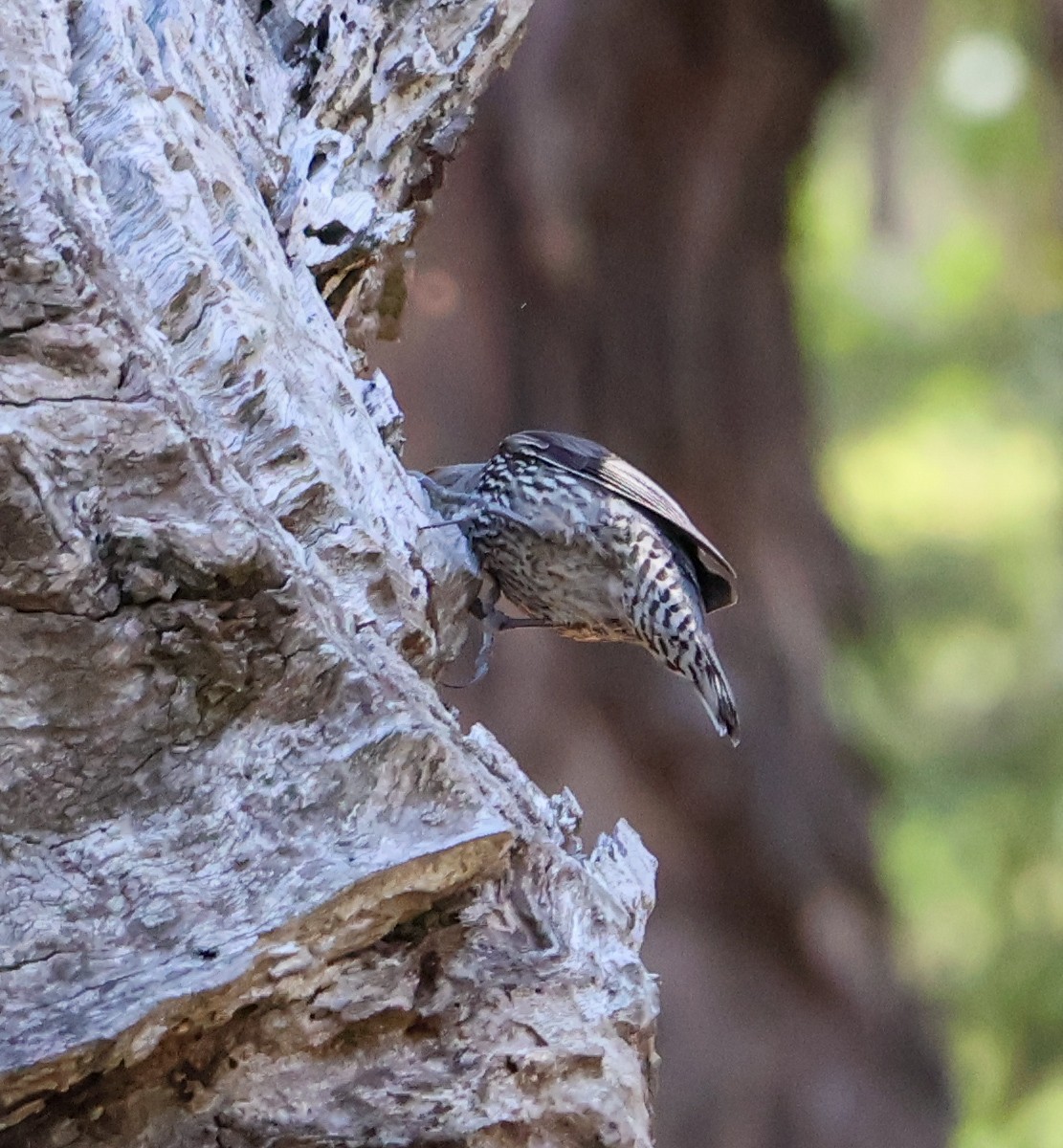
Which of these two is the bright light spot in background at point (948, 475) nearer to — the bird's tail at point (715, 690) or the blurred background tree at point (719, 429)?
the blurred background tree at point (719, 429)

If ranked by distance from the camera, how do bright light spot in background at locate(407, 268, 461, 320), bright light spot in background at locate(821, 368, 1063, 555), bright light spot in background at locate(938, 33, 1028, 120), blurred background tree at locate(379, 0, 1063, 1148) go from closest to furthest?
bright light spot in background at locate(407, 268, 461, 320)
blurred background tree at locate(379, 0, 1063, 1148)
bright light spot in background at locate(938, 33, 1028, 120)
bright light spot in background at locate(821, 368, 1063, 555)

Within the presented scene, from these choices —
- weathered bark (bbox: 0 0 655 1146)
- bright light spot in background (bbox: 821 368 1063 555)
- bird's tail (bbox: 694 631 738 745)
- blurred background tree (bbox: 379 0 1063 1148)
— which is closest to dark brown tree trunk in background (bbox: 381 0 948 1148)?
blurred background tree (bbox: 379 0 1063 1148)

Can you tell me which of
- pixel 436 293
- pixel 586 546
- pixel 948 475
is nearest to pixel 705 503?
pixel 436 293

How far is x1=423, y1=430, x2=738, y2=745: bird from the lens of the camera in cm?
247

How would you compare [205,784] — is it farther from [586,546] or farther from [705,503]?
[705,503]

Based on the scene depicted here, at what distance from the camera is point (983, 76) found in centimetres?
541

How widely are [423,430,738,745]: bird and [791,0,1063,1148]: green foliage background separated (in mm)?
3399

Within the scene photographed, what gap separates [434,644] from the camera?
178cm

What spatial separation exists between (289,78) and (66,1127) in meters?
1.56

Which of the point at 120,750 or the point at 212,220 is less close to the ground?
the point at 212,220

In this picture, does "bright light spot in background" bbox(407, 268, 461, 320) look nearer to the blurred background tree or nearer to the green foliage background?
the blurred background tree

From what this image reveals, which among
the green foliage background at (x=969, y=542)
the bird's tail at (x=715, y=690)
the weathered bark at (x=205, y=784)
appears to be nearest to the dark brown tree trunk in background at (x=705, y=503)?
the bird's tail at (x=715, y=690)

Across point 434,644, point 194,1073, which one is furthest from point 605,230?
point 194,1073

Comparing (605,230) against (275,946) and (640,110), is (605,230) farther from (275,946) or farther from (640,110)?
(275,946)
